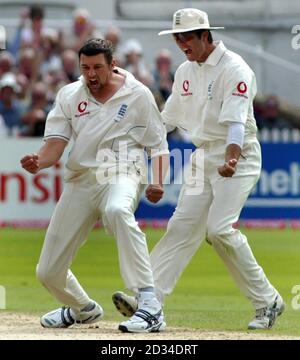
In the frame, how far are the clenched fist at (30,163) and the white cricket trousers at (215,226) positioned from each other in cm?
135

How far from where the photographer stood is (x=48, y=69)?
23578mm

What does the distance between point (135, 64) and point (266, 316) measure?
13186 millimetres

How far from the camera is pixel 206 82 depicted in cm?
1059

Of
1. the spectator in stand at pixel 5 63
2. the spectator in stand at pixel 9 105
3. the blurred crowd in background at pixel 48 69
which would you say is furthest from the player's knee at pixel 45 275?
the spectator in stand at pixel 5 63

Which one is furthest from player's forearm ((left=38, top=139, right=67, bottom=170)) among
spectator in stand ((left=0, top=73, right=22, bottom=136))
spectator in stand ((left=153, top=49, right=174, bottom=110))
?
spectator in stand ((left=153, top=49, right=174, bottom=110))

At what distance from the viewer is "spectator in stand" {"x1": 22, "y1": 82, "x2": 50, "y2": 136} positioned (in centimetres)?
2195

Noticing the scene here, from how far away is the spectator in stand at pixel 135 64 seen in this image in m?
23.1

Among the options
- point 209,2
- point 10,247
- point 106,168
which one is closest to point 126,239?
point 106,168

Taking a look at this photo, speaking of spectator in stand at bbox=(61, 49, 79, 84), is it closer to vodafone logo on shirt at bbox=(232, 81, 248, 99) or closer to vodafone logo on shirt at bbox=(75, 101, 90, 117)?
vodafone logo on shirt at bbox=(232, 81, 248, 99)

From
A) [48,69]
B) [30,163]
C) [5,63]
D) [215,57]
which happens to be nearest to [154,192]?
[30,163]

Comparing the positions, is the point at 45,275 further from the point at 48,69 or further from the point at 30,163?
the point at 48,69

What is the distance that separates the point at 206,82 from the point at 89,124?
3.54 ft

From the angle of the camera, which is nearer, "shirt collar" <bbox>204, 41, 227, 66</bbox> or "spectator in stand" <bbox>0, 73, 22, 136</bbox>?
"shirt collar" <bbox>204, 41, 227, 66</bbox>

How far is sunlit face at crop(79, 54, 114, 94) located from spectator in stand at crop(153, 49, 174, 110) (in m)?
12.5
